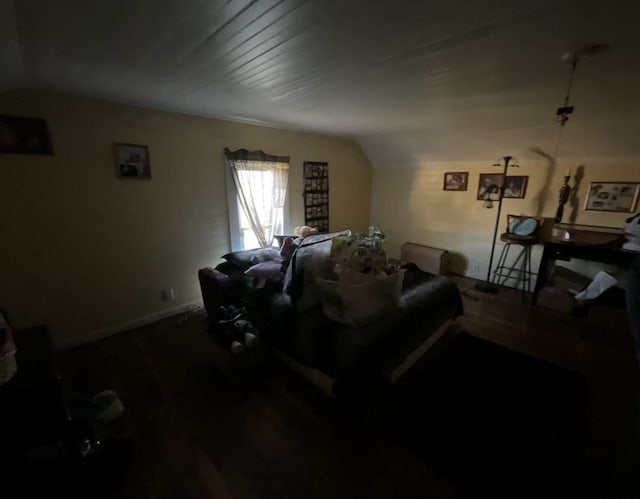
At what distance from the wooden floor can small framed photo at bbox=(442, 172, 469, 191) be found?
2340 mm

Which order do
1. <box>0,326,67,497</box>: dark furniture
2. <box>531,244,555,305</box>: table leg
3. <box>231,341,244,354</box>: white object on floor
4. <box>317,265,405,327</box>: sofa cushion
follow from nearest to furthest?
<box>0,326,67,497</box>: dark furniture → <box>317,265,405,327</box>: sofa cushion → <box>231,341,244,354</box>: white object on floor → <box>531,244,555,305</box>: table leg

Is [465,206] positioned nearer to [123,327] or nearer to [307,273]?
[307,273]

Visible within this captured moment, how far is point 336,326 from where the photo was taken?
1852 mm

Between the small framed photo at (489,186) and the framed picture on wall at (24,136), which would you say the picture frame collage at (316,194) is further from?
the framed picture on wall at (24,136)

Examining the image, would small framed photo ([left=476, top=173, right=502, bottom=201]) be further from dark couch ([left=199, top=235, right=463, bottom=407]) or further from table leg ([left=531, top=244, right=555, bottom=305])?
dark couch ([left=199, top=235, right=463, bottom=407])

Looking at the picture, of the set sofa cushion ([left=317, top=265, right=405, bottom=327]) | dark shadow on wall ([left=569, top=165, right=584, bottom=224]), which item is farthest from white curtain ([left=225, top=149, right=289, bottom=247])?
dark shadow on wall ([left=569, top=165, right=584, bottom=224])

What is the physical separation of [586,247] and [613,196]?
776 millimetres

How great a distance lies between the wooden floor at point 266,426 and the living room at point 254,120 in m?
0.06

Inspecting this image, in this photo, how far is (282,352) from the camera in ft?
7.29

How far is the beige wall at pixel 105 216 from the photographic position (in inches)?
84.3

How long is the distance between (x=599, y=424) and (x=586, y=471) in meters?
0.46

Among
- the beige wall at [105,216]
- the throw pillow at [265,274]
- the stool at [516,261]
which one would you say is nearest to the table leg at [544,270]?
the stool at [516,261]

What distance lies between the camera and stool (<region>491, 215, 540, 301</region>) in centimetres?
349

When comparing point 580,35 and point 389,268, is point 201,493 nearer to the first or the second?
point 389,268
